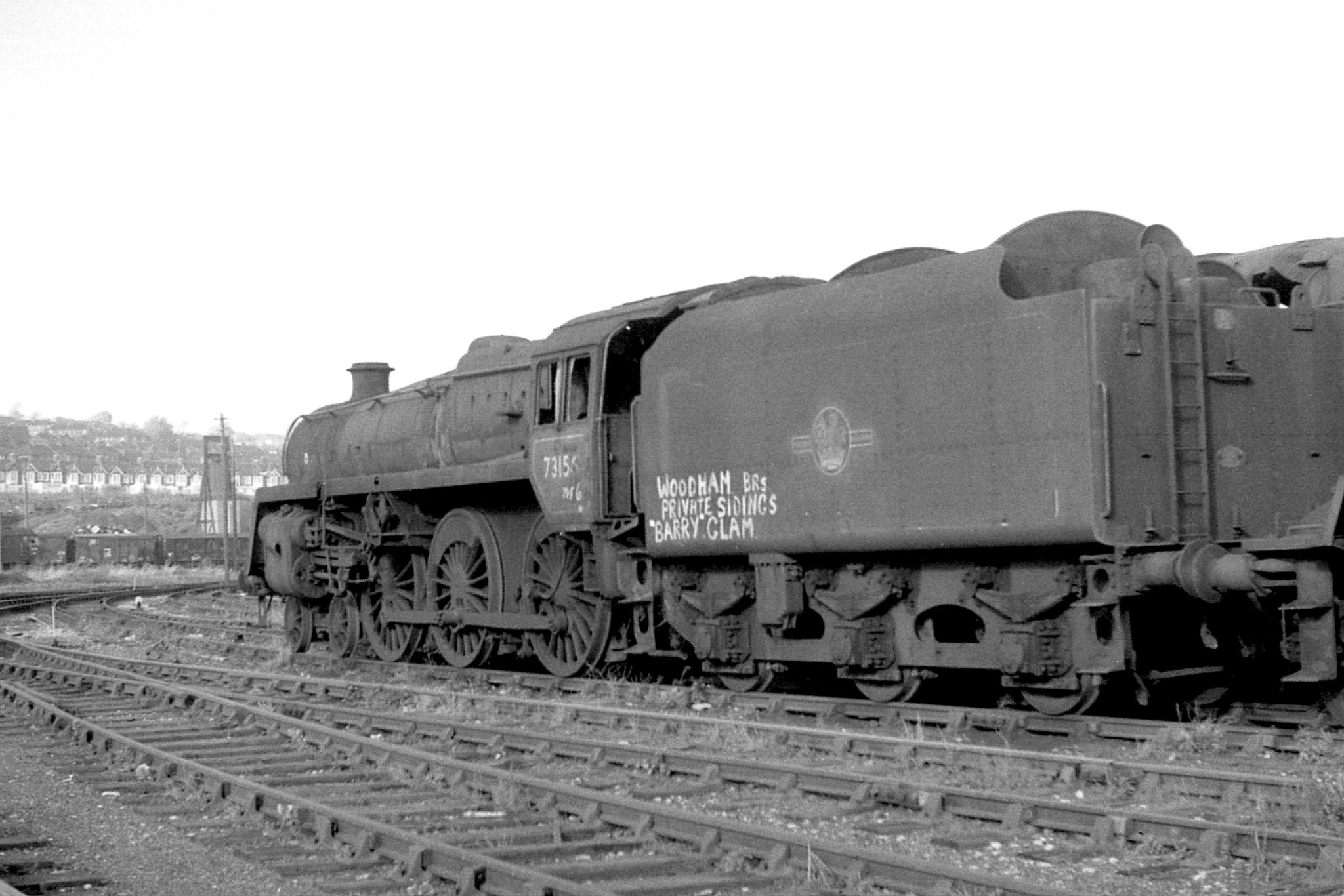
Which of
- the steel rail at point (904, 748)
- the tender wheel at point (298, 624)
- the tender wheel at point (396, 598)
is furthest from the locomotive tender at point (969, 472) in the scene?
the tender wheel at point (298, 624)

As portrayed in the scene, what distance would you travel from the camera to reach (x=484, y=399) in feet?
54.3

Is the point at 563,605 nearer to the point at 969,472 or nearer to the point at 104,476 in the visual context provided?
the point at 969,472

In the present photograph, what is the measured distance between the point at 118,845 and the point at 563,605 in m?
7.32

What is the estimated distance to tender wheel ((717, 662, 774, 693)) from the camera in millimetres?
12883

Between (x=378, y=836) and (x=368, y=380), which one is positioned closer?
(x=378, y=836)

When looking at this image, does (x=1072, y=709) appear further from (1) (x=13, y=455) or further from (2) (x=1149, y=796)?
(1) (x=13, y=455)

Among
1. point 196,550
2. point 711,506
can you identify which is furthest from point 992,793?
point 196,550

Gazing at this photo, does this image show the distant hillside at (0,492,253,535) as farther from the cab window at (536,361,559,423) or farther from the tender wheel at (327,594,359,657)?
the cab window at (536,361,559,423)

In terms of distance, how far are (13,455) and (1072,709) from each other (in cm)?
15511

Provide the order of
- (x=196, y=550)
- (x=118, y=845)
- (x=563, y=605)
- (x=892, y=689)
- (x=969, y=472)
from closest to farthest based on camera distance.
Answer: (x=118, y=845) → (x=969, y=472) → (x=892, y=689) → (x=563, y=605) → (x=196, y=550)

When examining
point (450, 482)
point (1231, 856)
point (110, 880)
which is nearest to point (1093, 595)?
point (1231, 856)

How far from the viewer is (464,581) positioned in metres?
16.5

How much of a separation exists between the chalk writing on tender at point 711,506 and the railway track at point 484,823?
2923mm

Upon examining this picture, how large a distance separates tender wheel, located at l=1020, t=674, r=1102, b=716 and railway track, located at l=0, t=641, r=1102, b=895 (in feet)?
10.3
